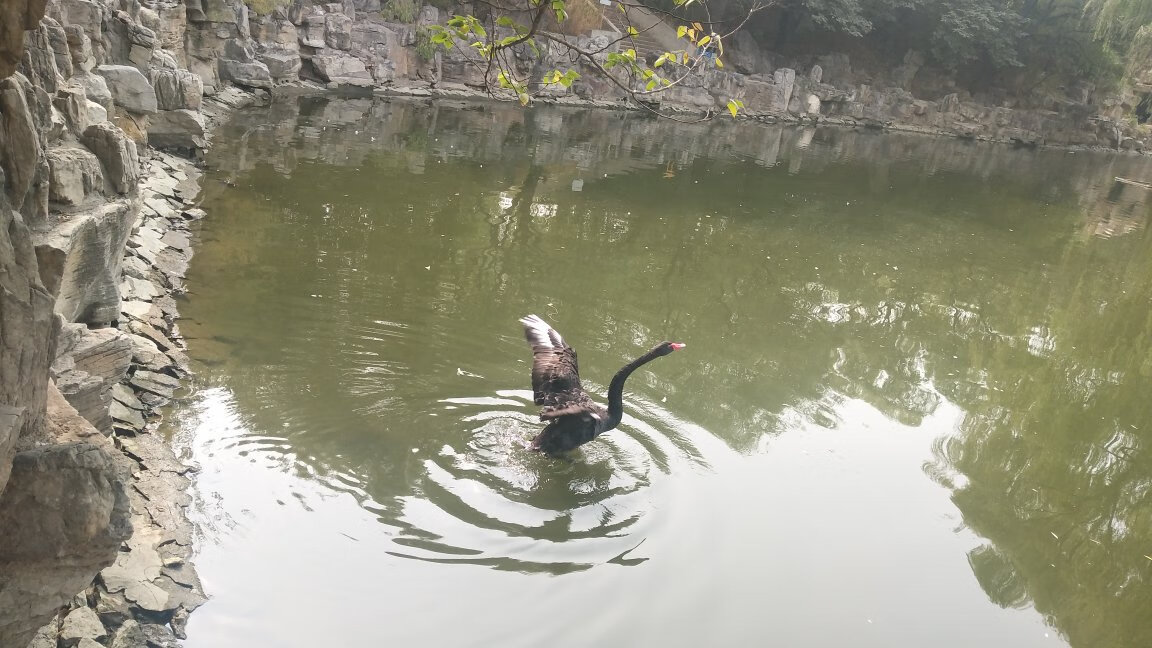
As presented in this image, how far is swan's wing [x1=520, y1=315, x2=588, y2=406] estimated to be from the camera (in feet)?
18.0

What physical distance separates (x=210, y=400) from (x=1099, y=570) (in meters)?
5.94

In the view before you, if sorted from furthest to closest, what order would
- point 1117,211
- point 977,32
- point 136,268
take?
point 977,32, point 1117,211, point 136,268

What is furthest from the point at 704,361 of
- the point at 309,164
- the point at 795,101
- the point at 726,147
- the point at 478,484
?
the point at 795,101

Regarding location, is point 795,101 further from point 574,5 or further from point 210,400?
point 210,400

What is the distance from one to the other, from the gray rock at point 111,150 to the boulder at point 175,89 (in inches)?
237

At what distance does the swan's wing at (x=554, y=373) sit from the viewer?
5.48m

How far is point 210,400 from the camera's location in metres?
5.66

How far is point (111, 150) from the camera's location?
214 inches

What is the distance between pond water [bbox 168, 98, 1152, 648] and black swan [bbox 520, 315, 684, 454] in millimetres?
228

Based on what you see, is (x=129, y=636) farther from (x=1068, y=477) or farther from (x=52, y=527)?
(x=1068, y=477)

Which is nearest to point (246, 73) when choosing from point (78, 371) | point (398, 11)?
point (398, 11)

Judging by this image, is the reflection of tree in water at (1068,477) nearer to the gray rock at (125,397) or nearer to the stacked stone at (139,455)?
the stacked stone at (139,455)

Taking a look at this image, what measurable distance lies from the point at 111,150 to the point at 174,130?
6.48 meters

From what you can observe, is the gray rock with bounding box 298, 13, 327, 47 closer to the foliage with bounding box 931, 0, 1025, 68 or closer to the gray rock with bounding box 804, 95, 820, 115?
the gray rock with bounding box 804, 95, 820, 115
